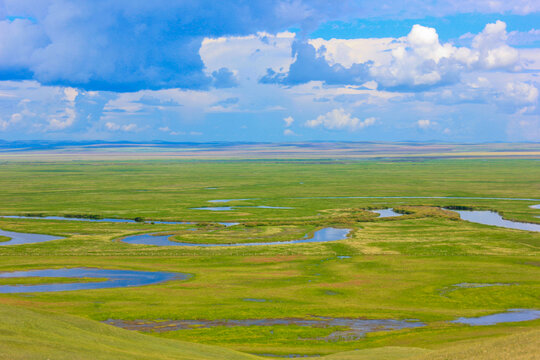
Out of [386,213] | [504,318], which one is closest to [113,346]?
[504,318]

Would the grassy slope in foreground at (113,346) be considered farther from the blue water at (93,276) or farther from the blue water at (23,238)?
the blue water at (23,238)

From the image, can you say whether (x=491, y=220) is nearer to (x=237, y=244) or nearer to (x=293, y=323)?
(x=237, y=244)

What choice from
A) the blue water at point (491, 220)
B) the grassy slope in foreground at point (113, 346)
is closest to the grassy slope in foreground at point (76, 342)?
the grassy slope in foreground at point (113, 346)

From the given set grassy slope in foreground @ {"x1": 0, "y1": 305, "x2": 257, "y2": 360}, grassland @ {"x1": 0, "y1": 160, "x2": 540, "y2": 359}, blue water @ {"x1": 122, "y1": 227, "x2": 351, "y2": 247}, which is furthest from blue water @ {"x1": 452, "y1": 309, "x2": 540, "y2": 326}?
blue water @ {"x1": 122, "y1": 227, "x2": 351, "y2": 247}

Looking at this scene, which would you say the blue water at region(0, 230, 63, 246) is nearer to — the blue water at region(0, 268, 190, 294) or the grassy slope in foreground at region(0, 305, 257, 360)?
the blue water at region(0, 268, 190, 294)

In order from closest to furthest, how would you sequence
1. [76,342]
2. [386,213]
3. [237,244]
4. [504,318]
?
[76,342]
[504,318]
[237,244]
[386,213]
